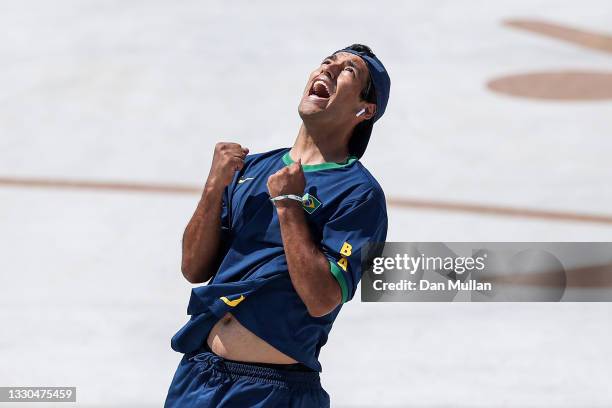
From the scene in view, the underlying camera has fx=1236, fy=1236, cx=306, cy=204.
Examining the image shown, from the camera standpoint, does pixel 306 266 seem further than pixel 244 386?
No

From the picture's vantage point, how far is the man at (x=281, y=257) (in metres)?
2.93

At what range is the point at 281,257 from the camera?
303cm

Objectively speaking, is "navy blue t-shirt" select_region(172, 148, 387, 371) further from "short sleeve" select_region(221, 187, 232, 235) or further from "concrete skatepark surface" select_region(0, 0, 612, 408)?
"concrete skatepark surface" select_region(0, 0, 612, 408)

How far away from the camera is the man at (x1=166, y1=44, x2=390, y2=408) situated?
9.60 ft

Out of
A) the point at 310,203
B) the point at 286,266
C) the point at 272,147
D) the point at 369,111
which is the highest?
the point at 369,111

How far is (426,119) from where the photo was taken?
8625 millimetres

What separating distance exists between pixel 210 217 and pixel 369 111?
1.68 feet

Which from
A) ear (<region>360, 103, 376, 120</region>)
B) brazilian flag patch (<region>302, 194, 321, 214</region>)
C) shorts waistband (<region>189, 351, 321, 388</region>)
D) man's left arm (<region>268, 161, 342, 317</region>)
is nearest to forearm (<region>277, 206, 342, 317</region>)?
man's left arm (<region>268, 161, 342, 317</region>)

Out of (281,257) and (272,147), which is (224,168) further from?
(272,147)

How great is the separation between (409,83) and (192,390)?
253 inches

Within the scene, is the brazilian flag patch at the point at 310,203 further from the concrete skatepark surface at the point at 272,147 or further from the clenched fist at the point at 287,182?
the concrete skatepark surface at the point at 272,147

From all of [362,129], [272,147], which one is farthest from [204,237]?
[272,147]

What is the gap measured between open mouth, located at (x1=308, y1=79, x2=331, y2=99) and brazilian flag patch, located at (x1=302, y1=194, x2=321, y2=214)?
1.01 feet

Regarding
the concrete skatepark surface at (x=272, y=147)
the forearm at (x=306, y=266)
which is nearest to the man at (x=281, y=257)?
the forearm at (x=306, y=266)
